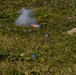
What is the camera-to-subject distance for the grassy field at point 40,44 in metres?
10.3

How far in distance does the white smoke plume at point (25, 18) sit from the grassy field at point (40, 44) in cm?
36

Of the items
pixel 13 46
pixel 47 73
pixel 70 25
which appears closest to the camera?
pixel 47 73

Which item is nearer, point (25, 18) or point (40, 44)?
point (40, 44)

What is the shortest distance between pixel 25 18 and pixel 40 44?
4.03m

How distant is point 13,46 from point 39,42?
1.34 meters

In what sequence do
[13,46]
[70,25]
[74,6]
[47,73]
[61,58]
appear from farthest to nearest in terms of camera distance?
1. [74,6]
2. [70,25]
3. [13,46]
4. [61,58]
5. [47,73]

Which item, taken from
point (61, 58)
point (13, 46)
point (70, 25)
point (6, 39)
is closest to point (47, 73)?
point (61, 58)

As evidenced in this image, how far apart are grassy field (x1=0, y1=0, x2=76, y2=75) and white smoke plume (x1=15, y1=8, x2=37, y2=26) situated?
0.36 m

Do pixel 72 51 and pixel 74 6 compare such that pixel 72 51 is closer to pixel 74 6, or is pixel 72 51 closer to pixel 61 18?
pixel 61 18

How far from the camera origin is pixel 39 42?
12.6 metres

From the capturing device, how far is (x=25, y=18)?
52.4 feet

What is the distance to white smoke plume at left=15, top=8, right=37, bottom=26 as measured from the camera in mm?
15446

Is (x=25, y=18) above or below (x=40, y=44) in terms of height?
below

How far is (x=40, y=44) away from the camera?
40.6ft
